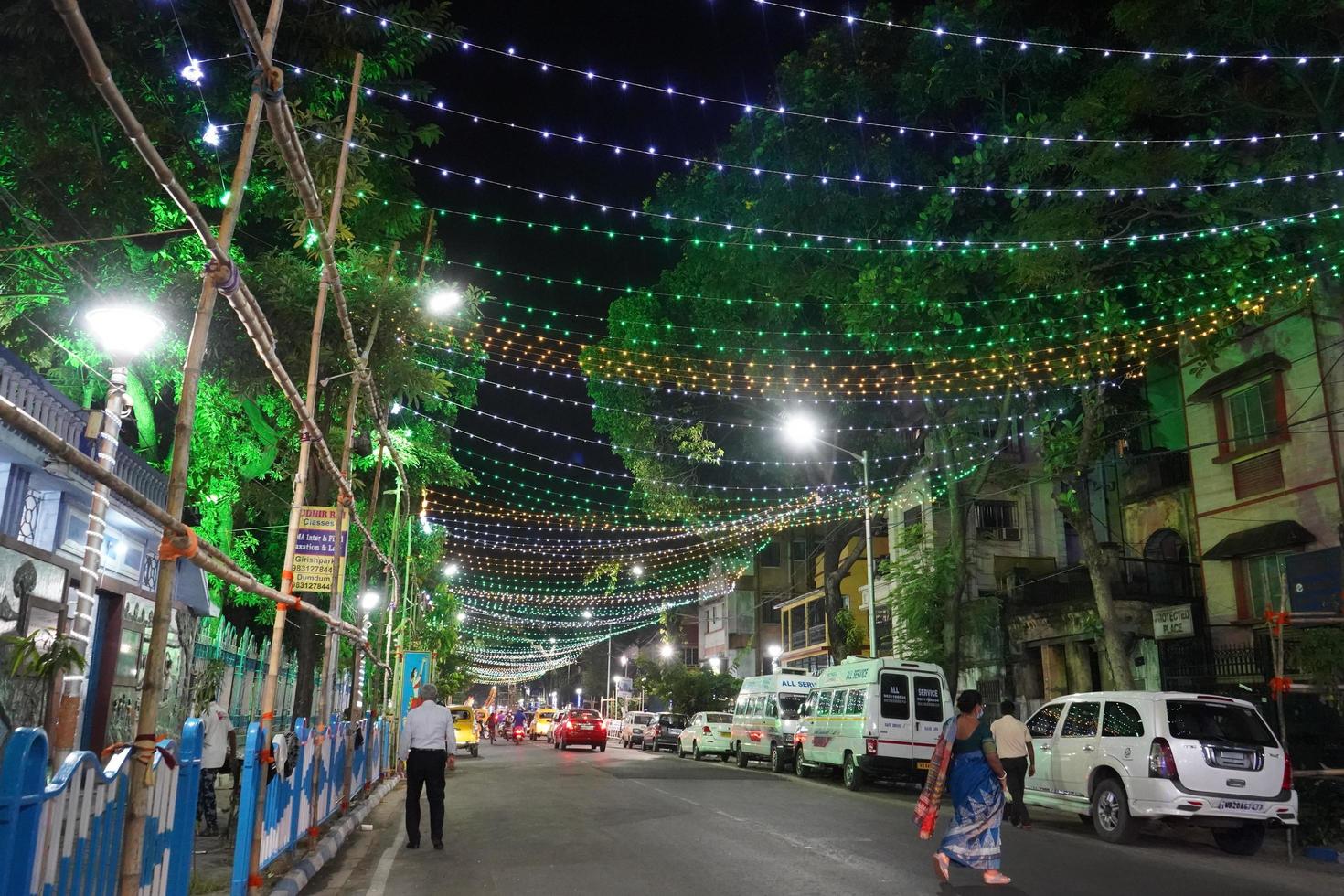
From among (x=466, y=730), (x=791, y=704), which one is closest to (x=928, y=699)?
(x=791, y=704)

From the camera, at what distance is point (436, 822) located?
1052 cm

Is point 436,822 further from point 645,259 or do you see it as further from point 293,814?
point 645,259

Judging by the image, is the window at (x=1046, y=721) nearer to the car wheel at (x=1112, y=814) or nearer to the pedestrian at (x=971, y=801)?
the car wheel at (x=1112, y=814)

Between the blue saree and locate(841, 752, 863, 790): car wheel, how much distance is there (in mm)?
11291

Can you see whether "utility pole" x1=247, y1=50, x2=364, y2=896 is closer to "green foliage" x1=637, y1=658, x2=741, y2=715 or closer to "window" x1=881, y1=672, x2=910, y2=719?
"window" x1=881, y1=672, x2=910, y2=719

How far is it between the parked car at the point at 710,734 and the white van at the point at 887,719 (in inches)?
382

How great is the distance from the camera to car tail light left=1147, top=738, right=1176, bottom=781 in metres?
11.4

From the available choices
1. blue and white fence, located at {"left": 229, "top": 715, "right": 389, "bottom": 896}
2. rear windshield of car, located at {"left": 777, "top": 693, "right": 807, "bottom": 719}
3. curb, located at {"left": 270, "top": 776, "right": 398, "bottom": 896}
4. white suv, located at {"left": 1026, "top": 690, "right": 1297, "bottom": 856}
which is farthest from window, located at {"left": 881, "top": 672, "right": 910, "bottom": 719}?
blue and white fence, located at {"left": 229, "top": 715, "right": 389, "bottom": 896}

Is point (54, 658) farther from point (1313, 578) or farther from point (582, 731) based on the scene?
point (582, 731)

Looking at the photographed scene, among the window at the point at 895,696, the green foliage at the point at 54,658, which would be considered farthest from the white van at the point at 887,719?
the green foliage at the point at 54,658

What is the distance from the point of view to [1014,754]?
13609 millimetres

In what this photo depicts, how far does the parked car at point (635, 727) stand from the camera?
1553 inches

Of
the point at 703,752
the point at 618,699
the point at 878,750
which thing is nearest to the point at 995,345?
the point at 878,750

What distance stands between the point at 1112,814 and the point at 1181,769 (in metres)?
1.23
